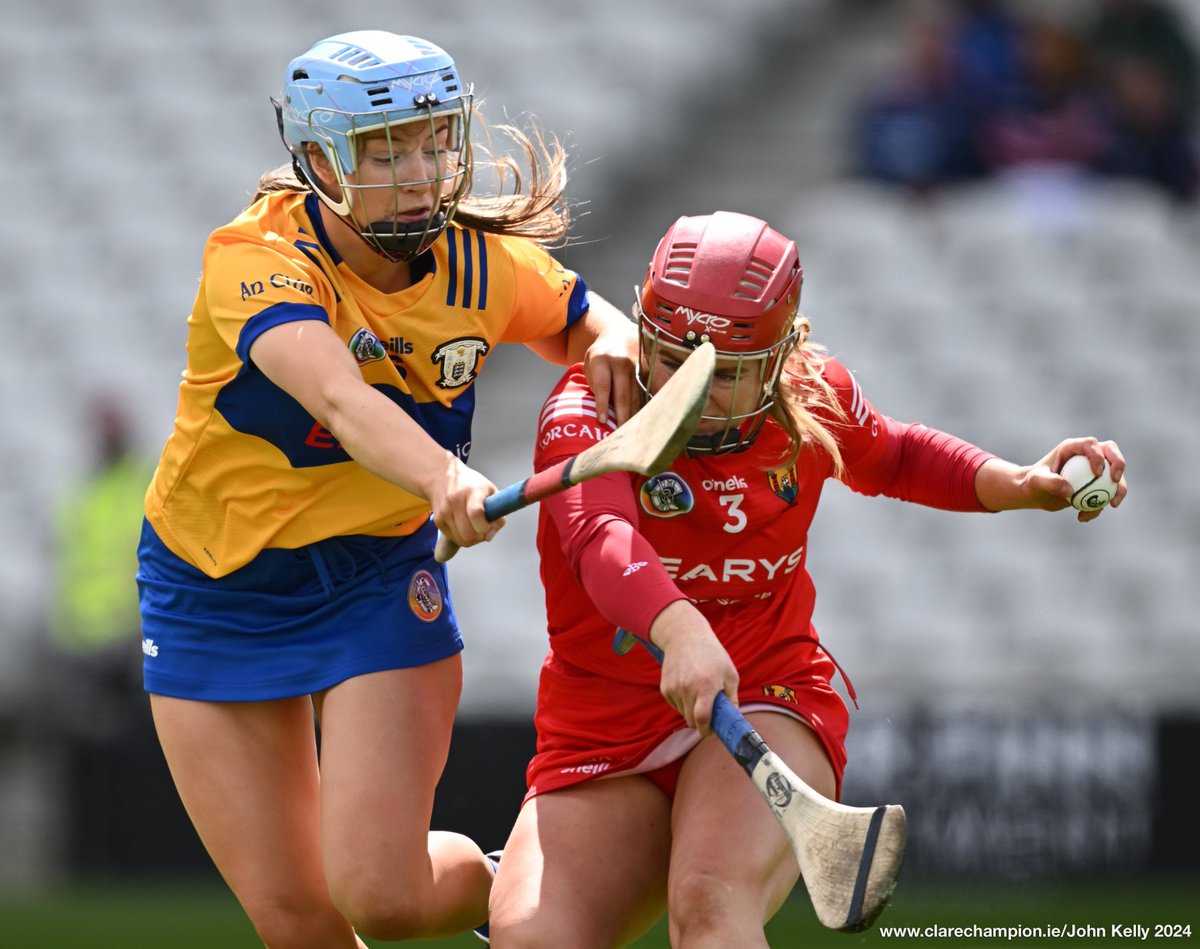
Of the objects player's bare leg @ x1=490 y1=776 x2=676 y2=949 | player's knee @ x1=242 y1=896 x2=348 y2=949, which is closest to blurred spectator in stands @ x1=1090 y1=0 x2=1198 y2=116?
player's bare leg @ x1=490 y1=776 x2=676 y2=949

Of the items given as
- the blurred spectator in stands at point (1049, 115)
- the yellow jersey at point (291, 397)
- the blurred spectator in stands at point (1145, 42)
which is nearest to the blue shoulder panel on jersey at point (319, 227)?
the yellow jersey at point (291, 397)

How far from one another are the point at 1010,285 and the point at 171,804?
463cm

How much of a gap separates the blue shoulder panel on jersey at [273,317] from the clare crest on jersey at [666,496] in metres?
0.68

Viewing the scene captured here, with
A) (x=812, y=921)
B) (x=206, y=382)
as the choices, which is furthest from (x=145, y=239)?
(x=206, y=382)

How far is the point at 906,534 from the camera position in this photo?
8.73 meters

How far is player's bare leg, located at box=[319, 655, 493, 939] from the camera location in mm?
3562

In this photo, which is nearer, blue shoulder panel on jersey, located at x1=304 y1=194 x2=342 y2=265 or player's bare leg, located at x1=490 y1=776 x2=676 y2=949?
player's bare leg, located at x1=490 y1=776 x2=676 y2=949

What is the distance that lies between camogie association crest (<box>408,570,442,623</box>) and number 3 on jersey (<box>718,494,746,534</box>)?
649 millimetres

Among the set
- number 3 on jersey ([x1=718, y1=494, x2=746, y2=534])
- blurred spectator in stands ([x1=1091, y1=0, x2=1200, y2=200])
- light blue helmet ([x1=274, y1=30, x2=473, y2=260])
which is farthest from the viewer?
blurred spectator in stands ([x1=1091, y1=0, x2=1200, y2=200])

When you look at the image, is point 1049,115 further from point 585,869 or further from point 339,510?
point 585,869

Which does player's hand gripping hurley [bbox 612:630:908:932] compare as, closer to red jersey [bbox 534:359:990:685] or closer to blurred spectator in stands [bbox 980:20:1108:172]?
red jersey [bbox 534:359:990:685]

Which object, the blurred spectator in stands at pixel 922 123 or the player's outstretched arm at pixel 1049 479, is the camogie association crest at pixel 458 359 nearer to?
the player's outstretched arm at pixel 1049 479

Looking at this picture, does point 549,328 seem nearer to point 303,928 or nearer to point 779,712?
point 779,712

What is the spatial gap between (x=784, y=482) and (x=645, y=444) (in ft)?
2.24
